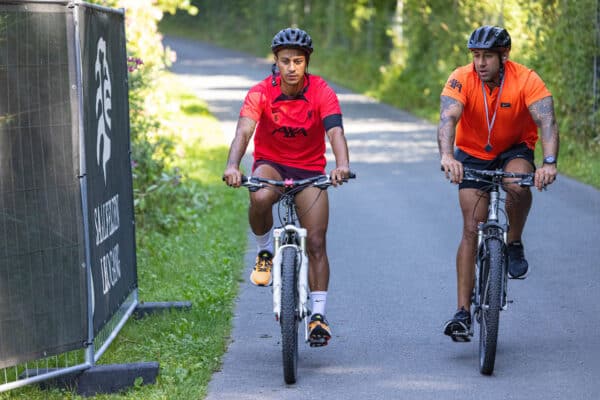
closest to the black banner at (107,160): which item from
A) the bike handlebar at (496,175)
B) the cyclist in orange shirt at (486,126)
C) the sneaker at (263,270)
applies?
the sneaker at (263,270)

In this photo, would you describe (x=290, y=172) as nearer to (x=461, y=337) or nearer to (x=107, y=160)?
(x=107, y=160)

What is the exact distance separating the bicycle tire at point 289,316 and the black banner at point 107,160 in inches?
39.2

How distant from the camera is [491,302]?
670 centimetres

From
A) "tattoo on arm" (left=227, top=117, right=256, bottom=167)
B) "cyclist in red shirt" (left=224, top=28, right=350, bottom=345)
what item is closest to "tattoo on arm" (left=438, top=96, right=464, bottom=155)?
"cyclist in red shirt" (left=224, top=28, right=350, bottom=345)

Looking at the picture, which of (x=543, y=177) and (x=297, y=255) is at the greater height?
(x=543, y=177)

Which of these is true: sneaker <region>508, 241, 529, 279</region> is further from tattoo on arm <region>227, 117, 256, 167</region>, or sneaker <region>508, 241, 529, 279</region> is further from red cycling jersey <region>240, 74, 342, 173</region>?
tattoo on arm <region>227, 117, 256, 167</region>

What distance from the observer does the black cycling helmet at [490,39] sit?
6.98 metres

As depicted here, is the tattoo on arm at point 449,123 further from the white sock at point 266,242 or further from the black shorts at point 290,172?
the white sock at point 266,242

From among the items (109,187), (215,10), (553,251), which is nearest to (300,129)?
(109,187)

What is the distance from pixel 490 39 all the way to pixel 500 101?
0.38 m

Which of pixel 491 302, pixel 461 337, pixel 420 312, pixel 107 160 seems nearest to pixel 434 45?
pixel 420 312

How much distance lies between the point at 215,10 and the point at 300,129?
193ft

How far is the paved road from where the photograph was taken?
21.9ft

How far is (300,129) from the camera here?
23.4ft
